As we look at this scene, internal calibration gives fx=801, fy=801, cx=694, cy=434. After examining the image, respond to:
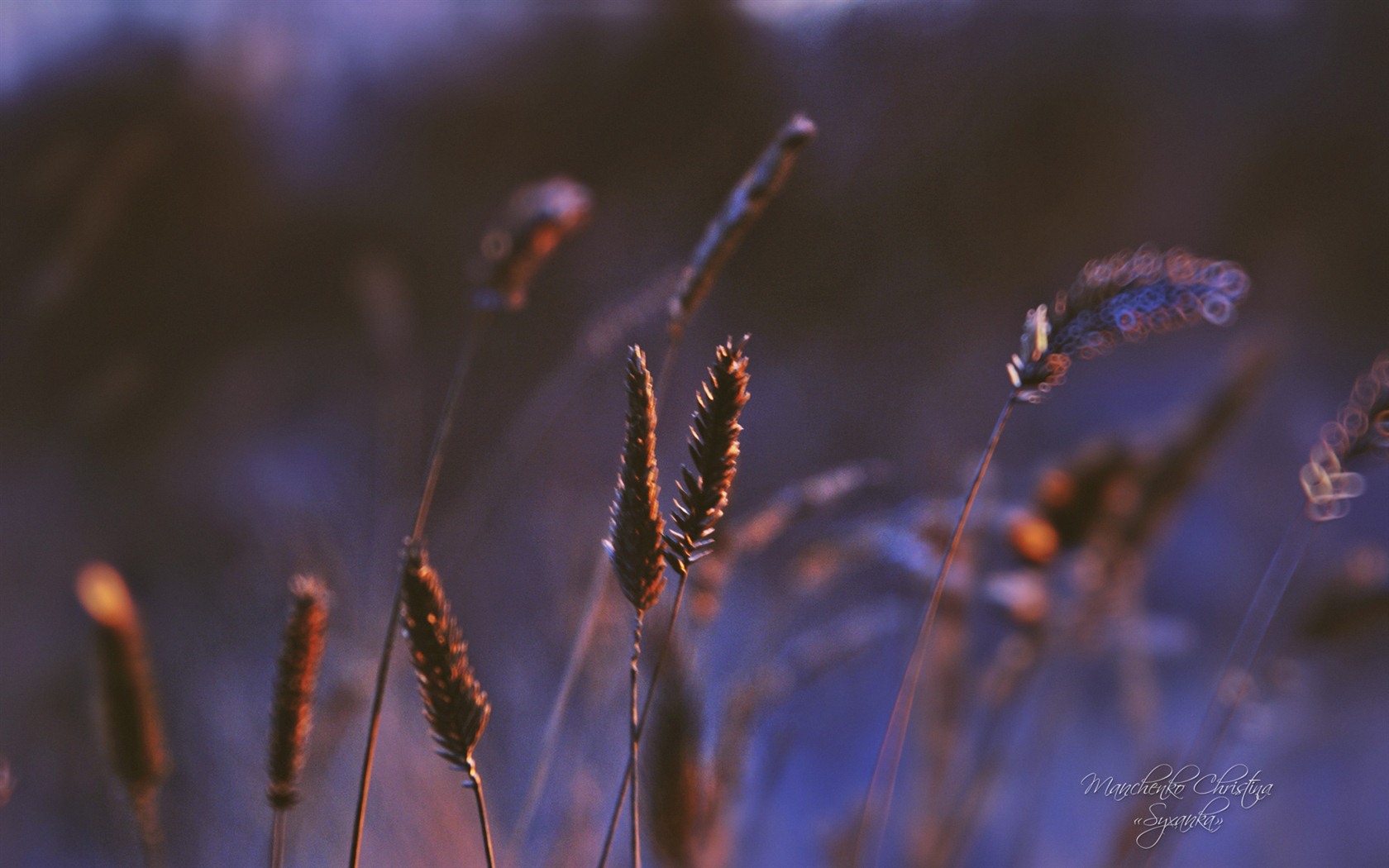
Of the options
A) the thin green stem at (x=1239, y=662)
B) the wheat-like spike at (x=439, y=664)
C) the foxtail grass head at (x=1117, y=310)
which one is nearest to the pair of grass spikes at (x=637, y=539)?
the wheat-like spike at (x=439, y=664)

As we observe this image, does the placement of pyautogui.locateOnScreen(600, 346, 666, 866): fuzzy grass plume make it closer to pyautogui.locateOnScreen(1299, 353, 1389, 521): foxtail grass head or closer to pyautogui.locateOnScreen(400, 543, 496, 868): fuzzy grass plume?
pyautogui.locateOnScreen(400, 543, 496, 868): fuzzy grass plume

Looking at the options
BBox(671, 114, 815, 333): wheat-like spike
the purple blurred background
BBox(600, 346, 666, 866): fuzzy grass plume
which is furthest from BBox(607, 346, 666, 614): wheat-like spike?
the purple blurred background

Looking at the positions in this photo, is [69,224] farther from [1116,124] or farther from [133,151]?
[1116,124]

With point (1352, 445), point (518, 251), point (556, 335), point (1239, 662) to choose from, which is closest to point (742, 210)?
point (518, 251)

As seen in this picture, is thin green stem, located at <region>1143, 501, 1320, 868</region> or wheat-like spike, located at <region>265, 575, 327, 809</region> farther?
thin green stem, located at <region>1143, 501, 1320, 868</region>

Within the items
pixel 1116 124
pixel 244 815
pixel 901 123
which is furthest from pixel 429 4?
pixel 244 815

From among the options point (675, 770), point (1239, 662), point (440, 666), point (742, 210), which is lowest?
point (1239, 662)

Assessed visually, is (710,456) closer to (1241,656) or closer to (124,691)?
(124,691)
